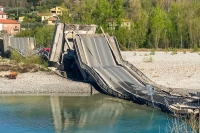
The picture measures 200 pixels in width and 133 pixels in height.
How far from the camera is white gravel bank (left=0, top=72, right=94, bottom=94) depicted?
3022 centimetres

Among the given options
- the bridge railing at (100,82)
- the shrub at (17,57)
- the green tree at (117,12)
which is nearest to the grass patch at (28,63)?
the shrub at (17,57)

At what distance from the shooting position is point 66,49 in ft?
121

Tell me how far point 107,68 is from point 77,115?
8828 mm

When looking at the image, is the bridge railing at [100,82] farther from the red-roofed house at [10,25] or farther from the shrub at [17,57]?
the red-roofed house at [10,25]

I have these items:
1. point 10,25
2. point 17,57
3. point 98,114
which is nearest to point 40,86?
point 98,114

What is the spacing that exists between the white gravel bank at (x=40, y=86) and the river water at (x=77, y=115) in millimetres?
1079

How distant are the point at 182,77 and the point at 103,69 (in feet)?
19.6

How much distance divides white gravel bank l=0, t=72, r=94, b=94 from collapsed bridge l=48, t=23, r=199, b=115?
121 cm

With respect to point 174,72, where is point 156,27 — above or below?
above

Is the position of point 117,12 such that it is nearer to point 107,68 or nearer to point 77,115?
point 107,68

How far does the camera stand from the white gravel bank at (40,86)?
30.2m

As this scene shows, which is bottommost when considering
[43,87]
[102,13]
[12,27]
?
[43,87]

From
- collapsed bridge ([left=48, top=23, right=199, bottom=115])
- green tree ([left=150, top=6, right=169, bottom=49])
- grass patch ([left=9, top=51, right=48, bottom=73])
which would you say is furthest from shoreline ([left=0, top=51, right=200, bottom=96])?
green tree ([left=150, top=6, right=169, bottom=49])

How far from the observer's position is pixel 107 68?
32594 mm
